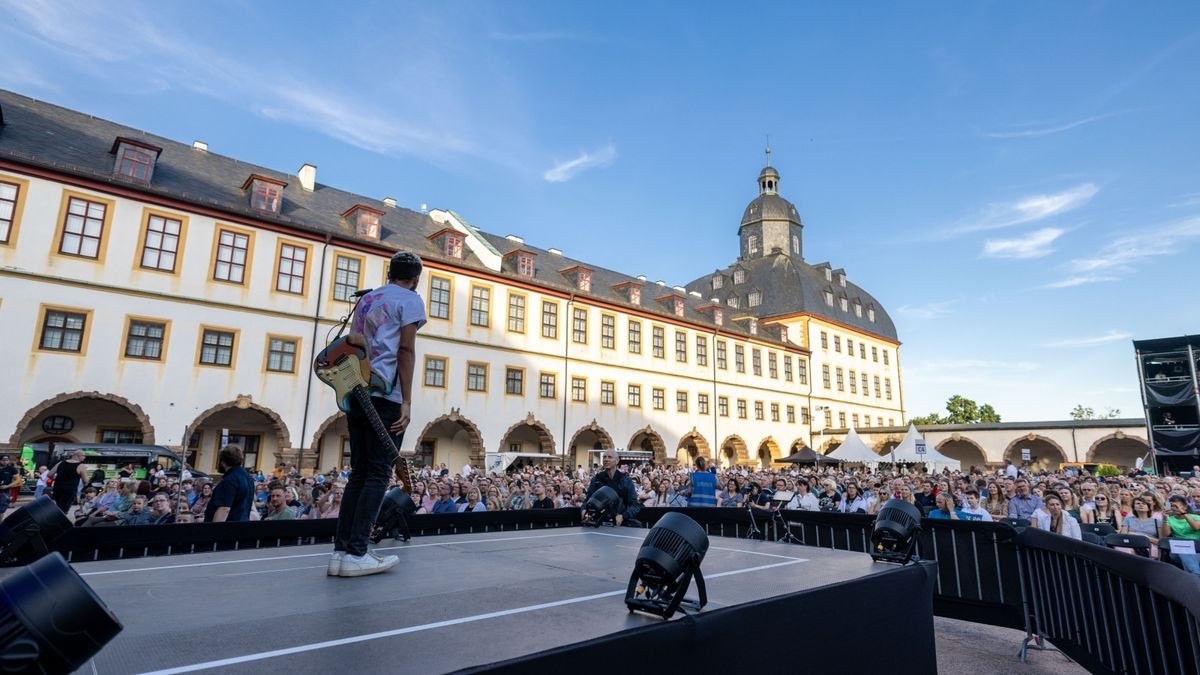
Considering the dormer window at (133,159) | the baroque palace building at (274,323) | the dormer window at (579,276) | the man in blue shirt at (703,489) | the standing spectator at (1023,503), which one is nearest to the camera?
the standing spectator at (1023,503)

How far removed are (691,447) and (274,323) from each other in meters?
24.6

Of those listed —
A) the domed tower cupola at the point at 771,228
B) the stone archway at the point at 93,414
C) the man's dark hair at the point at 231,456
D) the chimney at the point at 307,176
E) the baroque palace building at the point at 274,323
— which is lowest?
the man's dark hair at the point at 231,456

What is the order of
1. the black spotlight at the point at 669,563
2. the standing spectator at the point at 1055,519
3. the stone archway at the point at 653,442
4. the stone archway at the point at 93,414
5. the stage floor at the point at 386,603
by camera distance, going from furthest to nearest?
the stone archway at the point at 653,442 → the stone archway at the point at 93,414 → the standing spectator at the point at 1055,519 → the black spotlight at the point at 669,563 → the stage floor at the point at 386,603

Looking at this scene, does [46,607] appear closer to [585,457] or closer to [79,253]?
[79,253]

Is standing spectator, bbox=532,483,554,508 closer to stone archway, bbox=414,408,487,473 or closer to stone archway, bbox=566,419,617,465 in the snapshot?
stone archway, bbox=414,408,487,473

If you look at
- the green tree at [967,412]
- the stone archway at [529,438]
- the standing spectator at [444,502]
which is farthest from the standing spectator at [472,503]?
the green tree at [967,412]

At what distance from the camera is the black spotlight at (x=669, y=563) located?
2588mm

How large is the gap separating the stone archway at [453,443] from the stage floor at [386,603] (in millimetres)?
22401

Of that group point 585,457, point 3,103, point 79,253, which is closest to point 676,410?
point 585,457

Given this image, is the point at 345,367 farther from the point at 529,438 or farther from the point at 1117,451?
the point at 1117,451

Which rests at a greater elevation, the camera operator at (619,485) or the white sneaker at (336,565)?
the camera operator at (619,485)

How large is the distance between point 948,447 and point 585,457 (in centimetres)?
2946

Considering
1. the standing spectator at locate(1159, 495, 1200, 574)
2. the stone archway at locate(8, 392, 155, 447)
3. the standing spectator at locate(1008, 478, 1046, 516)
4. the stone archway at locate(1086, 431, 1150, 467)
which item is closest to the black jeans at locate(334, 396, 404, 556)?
the standing spectator at locate(1159, 495, 1200, 574)

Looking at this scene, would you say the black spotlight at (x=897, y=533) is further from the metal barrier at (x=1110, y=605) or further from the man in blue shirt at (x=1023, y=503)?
the man in blue shirt at (x=1023, y=503)
